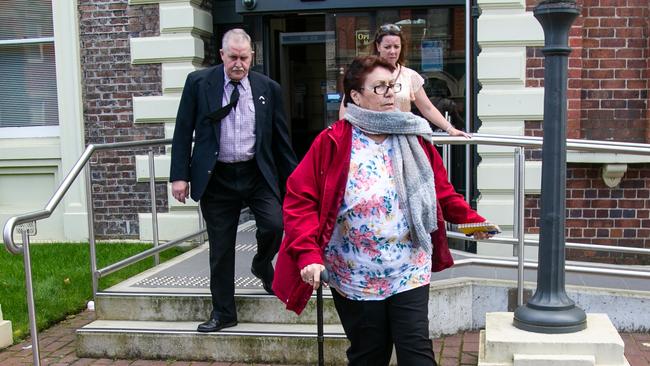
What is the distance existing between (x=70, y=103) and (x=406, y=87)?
4.45 metres

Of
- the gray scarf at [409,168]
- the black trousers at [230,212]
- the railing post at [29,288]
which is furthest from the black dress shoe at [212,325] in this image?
the gray scarf at [409,168]

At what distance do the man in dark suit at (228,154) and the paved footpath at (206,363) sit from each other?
2.68 ft

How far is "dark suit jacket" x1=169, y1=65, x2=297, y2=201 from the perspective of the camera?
4.33 metres

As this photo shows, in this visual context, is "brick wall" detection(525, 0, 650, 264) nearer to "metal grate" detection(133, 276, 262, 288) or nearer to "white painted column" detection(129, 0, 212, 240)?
"metal grate" detection(133, 276, 262, 288)

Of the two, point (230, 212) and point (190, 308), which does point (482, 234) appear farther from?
point (190, 308)

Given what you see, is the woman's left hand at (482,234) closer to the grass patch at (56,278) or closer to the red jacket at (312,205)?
the red jacket at (312,205)

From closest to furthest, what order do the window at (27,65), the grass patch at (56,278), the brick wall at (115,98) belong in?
the grass patch at (56,278) → the brick wall at (115,98) → the window at (27,65)

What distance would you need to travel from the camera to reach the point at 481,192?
250 inches

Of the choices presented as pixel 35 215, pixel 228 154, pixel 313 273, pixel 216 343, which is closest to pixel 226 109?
pixel 228 154

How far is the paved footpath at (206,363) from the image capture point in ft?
14.5

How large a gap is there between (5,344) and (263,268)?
6.46ft

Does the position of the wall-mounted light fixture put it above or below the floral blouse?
above

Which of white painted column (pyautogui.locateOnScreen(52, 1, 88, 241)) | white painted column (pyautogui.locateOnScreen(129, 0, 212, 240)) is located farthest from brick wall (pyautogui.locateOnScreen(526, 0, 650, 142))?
white painted column (pyautogui.locateOnScreen(52, 1, 88, 241))

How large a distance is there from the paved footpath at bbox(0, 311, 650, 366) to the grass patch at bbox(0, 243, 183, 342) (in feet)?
0.93
